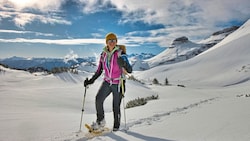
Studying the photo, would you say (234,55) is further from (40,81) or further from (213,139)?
(213,139)

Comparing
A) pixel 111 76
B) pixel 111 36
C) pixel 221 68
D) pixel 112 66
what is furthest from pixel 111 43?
pixel 221 68

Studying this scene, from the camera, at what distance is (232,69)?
34.2 metres

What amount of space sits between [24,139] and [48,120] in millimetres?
1787

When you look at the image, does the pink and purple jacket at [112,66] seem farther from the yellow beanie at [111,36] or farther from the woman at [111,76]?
the yellow beanie at [111,36]

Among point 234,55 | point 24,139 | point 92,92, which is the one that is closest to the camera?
point 24,139

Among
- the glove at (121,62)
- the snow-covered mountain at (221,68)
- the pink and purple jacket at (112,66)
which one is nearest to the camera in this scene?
the glove at (121,62)

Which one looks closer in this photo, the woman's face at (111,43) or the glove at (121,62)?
the glove at (121,62)

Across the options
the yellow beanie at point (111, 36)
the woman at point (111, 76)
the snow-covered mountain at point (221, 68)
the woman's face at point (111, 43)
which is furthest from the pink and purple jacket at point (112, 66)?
the snow-covered mountain at point (221, 68)

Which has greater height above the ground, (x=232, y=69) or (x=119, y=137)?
(x=232, y=69)

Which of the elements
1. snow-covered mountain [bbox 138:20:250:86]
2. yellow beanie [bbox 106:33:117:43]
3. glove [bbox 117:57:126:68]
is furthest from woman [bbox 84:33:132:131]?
snow-covered mountain [bbox 138:20:250:86]

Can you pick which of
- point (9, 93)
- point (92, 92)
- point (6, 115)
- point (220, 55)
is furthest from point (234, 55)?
point (6, 115)

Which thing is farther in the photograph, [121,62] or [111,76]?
[111,76]

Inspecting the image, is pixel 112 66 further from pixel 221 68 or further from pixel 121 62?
pixel 221 68

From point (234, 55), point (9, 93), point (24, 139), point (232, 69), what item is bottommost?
point (24, 139)
